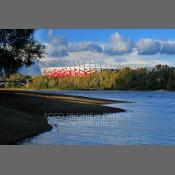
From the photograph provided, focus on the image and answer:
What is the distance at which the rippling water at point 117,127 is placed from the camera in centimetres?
1784

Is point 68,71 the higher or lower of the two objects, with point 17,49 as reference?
lower

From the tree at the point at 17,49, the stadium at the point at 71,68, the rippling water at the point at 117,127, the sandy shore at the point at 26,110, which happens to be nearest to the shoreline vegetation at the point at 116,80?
the stadium at the point at 71,68

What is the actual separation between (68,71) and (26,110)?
2272mm

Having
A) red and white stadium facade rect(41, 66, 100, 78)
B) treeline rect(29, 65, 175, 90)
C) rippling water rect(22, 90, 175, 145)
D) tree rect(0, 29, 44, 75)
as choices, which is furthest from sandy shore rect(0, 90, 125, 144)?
tree rect(0, 29, 44, 75)

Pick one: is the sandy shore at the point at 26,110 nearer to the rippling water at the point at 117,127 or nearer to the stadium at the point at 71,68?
the rippling water at the point at 117,127

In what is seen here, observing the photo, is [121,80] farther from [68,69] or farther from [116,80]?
[68,69]

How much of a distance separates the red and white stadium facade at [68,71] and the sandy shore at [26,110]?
886 mm

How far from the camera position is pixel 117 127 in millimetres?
20297

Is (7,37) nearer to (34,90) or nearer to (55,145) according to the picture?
(34,90)

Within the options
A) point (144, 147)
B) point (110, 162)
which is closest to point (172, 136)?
point (144, 147)

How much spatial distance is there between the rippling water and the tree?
1929mm

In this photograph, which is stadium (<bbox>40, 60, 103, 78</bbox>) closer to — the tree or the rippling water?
the rippling water

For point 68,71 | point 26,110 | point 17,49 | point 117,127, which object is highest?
point 17,49

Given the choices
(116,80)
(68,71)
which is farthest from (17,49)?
(116,80)
